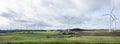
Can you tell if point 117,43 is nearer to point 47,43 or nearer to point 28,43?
point 47,43

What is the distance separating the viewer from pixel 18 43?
5775cm

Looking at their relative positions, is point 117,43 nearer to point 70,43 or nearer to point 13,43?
point 70,43

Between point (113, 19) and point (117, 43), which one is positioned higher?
point (113, 19)

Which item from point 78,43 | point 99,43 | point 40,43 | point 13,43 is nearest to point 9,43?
point 13,43

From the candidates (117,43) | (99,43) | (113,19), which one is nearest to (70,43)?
(99,43)

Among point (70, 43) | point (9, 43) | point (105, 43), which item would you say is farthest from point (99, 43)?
point (9, 43)

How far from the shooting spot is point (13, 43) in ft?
191

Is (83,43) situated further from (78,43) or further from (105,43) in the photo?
(105,43)

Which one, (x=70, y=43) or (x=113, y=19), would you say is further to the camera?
(x=113, y=19)

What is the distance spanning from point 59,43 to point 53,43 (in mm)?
1366

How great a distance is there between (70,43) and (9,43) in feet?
45.1

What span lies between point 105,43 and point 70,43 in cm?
773

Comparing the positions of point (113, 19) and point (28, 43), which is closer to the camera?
point (28, 43)

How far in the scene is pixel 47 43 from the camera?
57781mm
